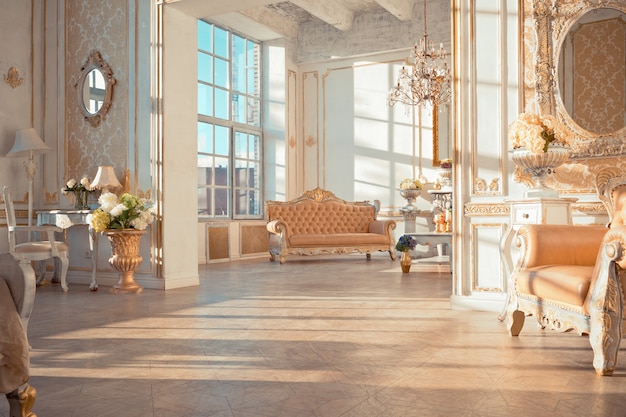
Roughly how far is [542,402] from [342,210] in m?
8.09

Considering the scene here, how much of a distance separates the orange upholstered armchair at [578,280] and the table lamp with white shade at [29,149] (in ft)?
16.5

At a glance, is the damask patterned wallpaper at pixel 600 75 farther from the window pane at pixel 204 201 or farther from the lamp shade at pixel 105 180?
the window pane at pixel 204 201

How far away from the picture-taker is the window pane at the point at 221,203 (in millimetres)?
10125

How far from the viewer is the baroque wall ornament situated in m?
6.62

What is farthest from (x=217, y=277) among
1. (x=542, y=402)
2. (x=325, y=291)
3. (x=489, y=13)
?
(x=542, y=402)

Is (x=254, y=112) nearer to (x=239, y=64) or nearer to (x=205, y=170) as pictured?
(x=239, y=64)

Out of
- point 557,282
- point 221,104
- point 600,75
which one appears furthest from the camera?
point 221,104

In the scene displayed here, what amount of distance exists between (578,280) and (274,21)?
889cm

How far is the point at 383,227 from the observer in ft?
32.6

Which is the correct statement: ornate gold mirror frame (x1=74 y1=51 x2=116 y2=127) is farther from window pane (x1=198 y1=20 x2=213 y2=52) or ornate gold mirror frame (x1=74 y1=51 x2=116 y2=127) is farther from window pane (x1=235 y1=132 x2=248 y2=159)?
window pane (x1=235 y1=132 x2=248 y2=159)

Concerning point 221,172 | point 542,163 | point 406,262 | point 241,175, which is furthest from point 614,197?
point 241,175

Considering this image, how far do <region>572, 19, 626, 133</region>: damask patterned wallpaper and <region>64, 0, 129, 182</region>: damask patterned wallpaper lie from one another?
14.2 ft

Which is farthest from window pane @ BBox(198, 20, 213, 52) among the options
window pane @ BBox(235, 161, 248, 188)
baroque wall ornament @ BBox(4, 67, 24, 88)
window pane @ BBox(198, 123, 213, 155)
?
baroque wall ornament @ BBox(4, 67, 24, 88)

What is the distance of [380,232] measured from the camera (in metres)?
9.96
